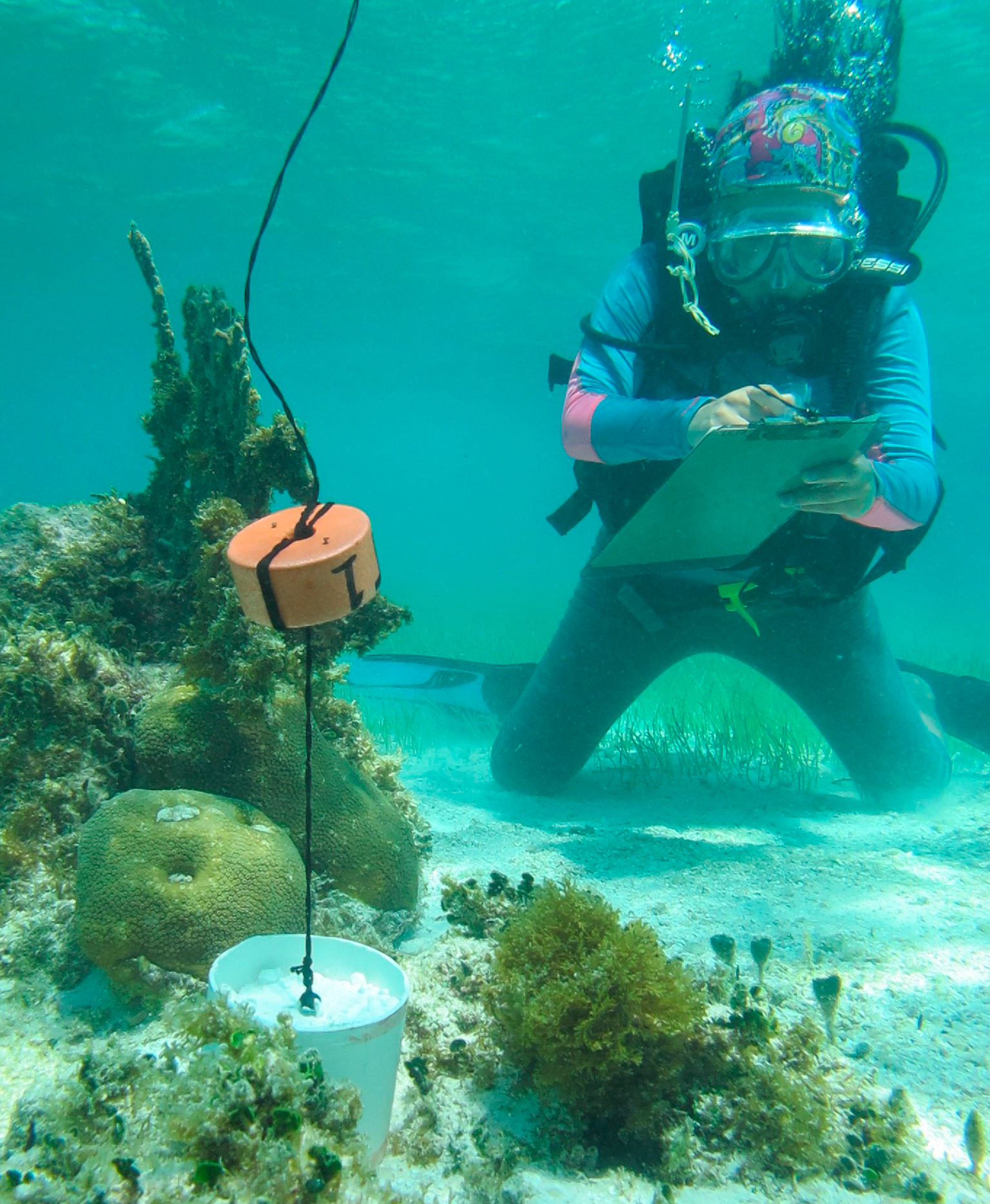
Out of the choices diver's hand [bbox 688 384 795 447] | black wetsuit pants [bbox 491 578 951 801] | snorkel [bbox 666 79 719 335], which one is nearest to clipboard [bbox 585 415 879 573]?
diver's hand [bbox 688 384 795 447]

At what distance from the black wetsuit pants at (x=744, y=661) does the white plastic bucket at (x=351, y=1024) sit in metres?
3.88

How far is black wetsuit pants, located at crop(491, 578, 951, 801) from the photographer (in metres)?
5.51

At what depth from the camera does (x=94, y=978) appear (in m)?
2.46

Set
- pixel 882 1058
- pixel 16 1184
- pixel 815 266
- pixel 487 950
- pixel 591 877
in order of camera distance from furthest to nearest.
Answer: pixel 815 266
pixel 591 877
pixel 487 950
pixel 882 1058
pixel 16 1184

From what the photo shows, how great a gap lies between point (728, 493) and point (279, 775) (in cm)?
292

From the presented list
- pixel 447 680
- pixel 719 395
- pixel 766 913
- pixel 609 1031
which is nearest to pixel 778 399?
pixel 719 395

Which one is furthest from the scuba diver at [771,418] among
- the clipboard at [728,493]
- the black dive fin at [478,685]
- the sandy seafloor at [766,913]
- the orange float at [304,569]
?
the orange float at [304,569]

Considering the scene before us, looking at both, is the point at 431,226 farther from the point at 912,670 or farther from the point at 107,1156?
the point at 107,1156

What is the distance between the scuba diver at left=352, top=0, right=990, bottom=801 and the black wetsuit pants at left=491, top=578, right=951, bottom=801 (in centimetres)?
2

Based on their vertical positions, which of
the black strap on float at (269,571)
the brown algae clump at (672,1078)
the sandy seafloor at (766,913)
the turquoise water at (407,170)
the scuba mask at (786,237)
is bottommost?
the sandy seafloor at (766,913)

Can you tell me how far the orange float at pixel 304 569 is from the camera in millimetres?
1646

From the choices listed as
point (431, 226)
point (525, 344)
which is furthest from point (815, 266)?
point (525, 344)

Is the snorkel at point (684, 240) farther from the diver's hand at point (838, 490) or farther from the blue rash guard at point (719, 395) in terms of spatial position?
the diver's hand at point (838, 490)

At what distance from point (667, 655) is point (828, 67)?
498cm
